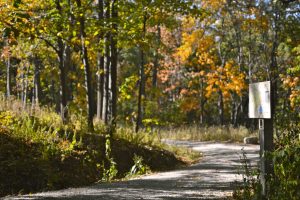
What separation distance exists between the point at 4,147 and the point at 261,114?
5.38m

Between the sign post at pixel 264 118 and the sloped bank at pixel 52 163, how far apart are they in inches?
169

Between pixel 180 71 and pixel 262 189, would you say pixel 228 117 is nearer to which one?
pixel 180 71

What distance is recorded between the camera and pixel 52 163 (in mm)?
8273

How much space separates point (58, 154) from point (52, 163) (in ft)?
1.30

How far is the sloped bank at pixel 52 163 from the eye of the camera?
24.4 feet

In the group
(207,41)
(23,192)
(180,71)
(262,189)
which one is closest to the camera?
(262,189)

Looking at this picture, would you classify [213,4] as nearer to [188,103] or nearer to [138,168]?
[188,103]

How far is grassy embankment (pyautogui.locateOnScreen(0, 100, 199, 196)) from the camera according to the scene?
7.59 metres

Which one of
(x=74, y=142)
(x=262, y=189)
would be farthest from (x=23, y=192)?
(x=262, y=189)

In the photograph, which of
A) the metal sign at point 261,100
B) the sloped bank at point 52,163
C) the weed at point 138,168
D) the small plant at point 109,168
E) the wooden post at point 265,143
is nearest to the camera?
the metal sign at point 261,100

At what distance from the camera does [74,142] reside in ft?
30.0

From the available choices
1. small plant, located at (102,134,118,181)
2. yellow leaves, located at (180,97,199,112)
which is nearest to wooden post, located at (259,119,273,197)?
small plant, located at (102,134,118,181)

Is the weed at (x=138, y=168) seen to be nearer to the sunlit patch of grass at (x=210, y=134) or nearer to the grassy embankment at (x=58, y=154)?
the grassy embankment at (x=58, y=154)

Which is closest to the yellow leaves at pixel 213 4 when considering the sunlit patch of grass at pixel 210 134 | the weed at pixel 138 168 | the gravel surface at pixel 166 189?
the sunlit patch of grass at pixel 210 134
